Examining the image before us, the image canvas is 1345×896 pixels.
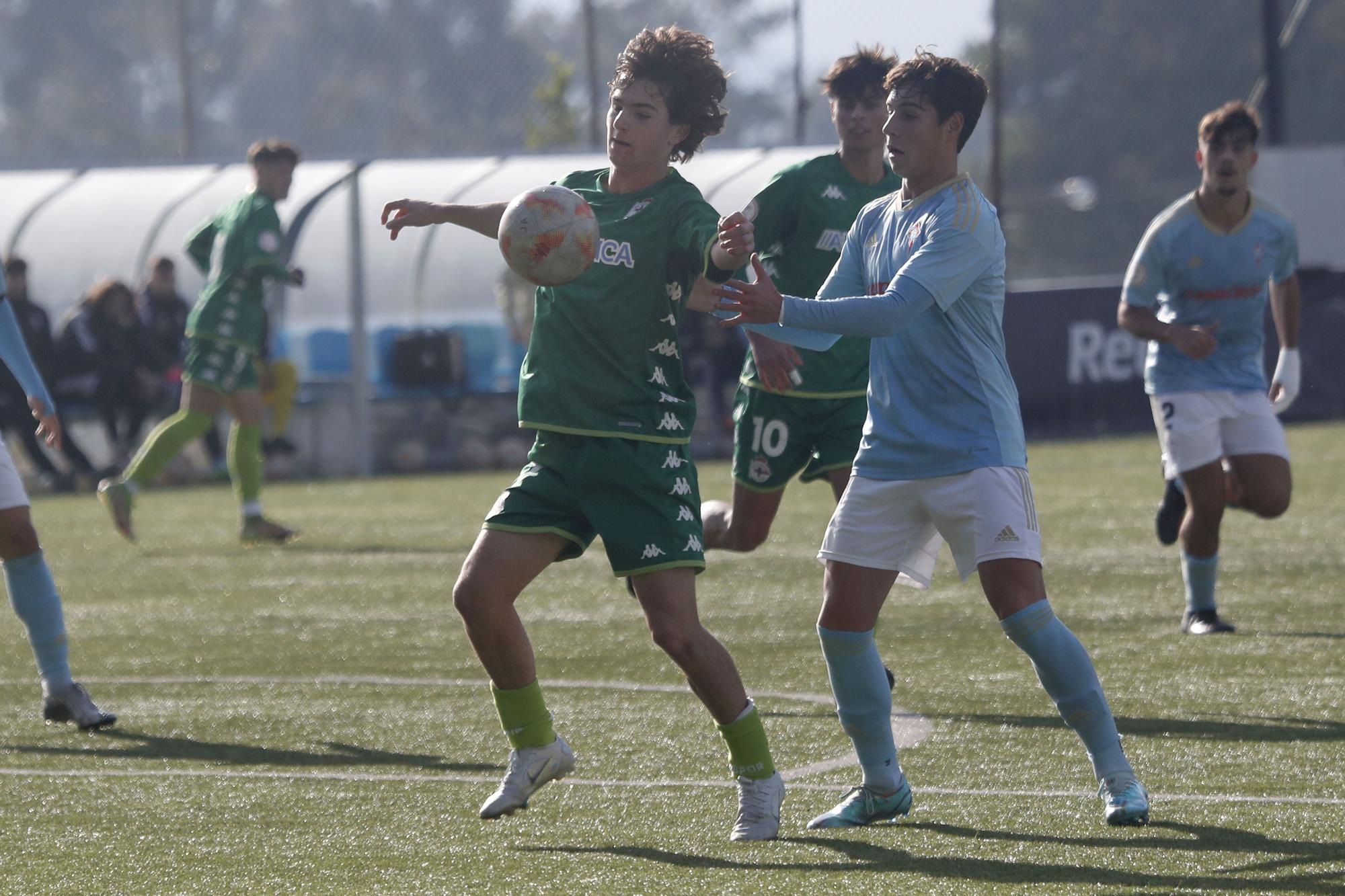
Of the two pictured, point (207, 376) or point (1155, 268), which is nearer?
point (1155, 268)

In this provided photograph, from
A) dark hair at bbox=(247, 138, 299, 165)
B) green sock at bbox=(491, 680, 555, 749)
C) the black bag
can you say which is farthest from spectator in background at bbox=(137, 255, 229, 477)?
green sock at bbox=(491, 680, 555, 749)

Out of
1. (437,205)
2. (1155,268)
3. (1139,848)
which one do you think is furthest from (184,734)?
(1155,268)

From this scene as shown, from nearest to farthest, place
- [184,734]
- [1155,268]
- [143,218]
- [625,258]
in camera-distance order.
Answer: [625,258] → [184,734] → [1155,268] → [143,218]

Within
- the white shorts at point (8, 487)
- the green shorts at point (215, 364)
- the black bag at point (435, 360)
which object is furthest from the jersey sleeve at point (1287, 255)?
the black bag at point (435, 360)

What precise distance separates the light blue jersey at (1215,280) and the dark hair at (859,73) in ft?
6.02

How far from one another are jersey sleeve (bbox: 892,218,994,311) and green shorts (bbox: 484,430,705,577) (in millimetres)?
687

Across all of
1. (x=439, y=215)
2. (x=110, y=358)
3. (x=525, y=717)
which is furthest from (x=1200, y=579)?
(x=110, y=358)

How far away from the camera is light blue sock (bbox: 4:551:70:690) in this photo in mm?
6352

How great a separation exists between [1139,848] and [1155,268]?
13.0 feet

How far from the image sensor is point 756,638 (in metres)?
8.08

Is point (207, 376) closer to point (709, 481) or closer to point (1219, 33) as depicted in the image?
point (709, 481)

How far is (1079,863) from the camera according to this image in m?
4.34

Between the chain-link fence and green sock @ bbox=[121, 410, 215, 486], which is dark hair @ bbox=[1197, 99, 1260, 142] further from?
the chain-link fence

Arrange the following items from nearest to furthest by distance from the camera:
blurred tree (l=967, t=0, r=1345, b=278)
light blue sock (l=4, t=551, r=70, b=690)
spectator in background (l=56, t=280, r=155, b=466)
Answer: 1. light blue sock (l=4, t=551, r=70, b=690)
2. spectator in background (l=56, t=280, r=155, b=466)
3. blurred tree (l=967, t=0, r=1345, b=278)
